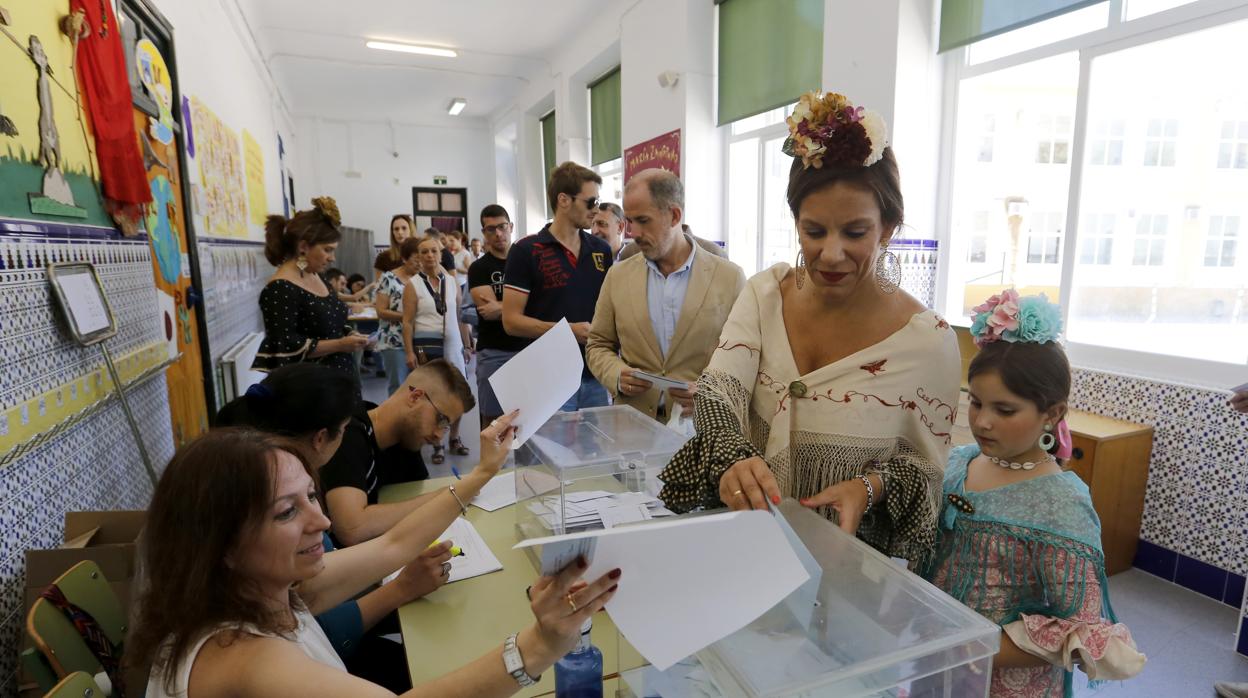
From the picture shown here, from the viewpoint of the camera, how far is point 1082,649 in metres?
1.03

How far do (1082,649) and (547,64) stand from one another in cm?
841

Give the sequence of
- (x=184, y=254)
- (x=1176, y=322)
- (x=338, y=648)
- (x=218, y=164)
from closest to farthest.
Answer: (x=338, y=648)
(x=1176, y=322)
(x=184, y=254)
(x=218, y=164)

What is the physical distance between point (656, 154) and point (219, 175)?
11.0 feet

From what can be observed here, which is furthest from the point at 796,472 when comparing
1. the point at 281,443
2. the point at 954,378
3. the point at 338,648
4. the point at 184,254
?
the point at 184,254

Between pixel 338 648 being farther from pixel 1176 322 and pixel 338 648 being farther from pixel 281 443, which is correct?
pixel 1176 322

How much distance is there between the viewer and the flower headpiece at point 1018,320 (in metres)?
1.26


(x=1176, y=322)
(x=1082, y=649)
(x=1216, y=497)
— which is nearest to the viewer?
(x=1082, y=649)

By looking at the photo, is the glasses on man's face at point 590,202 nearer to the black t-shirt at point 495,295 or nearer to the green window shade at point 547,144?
the black t-shirt at point 495,295

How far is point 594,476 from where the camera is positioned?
1.41 metres

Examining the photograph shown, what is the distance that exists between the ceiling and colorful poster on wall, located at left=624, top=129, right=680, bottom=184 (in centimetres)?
151

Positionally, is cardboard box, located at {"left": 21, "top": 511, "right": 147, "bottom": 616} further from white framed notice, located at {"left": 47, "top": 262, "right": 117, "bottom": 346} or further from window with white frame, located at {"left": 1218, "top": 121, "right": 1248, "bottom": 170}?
window with white frame, located at {"left": 1218, "top": 121, "right": 1248, "bottom": 170}

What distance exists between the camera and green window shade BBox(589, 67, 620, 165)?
7.05 meters

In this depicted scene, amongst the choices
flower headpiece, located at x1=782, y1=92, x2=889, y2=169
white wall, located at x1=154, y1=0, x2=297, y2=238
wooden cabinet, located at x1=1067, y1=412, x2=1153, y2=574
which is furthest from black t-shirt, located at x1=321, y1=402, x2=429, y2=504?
wooden cabinet, located at x1=1067, y1=412, x2=1153, y2=574

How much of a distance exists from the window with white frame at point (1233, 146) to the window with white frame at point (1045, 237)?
0.62m
